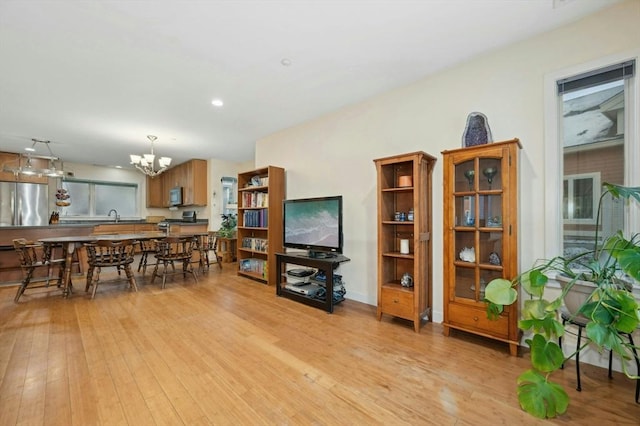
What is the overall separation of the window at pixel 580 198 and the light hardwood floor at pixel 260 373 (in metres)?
1.12

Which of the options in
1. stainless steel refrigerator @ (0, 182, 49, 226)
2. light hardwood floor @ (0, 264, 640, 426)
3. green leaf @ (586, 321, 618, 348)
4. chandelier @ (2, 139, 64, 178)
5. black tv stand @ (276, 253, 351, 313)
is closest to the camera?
green leaf @ (586, 321, 618, 348)

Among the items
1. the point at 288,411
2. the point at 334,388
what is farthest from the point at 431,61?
the point at 288,411

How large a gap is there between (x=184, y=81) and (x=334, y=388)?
3.22m

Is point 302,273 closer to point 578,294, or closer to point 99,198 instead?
point 578,294

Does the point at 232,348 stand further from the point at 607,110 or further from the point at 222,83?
the point at 607,110

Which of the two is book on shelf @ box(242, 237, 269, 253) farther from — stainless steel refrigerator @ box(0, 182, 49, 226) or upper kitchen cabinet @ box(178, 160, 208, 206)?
stainless steel refrigerator @ box(0, 182, 49, 226)

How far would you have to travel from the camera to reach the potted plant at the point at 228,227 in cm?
608

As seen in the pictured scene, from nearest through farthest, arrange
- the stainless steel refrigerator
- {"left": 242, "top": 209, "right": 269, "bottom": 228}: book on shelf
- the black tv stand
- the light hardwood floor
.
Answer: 1. the light hardwood floor
2. the black tv stand
3. {"left": 242, "top": 209, "right": 269, "bottom": 228}: book on shelf
4. the stainless steel refrigerator

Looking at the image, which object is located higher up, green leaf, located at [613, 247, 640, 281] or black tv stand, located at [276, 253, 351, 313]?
green leaf, located at [613, 247, 640, 281]

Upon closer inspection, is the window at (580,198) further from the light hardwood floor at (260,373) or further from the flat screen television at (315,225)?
the flat screen television at (315,225)

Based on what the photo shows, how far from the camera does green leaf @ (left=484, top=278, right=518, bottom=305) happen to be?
1679 mm

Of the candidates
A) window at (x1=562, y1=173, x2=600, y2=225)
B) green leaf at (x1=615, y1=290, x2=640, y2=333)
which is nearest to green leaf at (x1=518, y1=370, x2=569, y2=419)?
green leaf at (x1=615, y1=290, x2=640, y2=333)

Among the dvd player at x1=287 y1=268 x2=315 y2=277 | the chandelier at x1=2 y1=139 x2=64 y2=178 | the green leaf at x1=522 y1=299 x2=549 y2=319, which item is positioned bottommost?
the dvd player at x1=287 y1=268 x2=315 y2=277

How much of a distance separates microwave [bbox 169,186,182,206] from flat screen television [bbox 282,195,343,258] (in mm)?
4138
